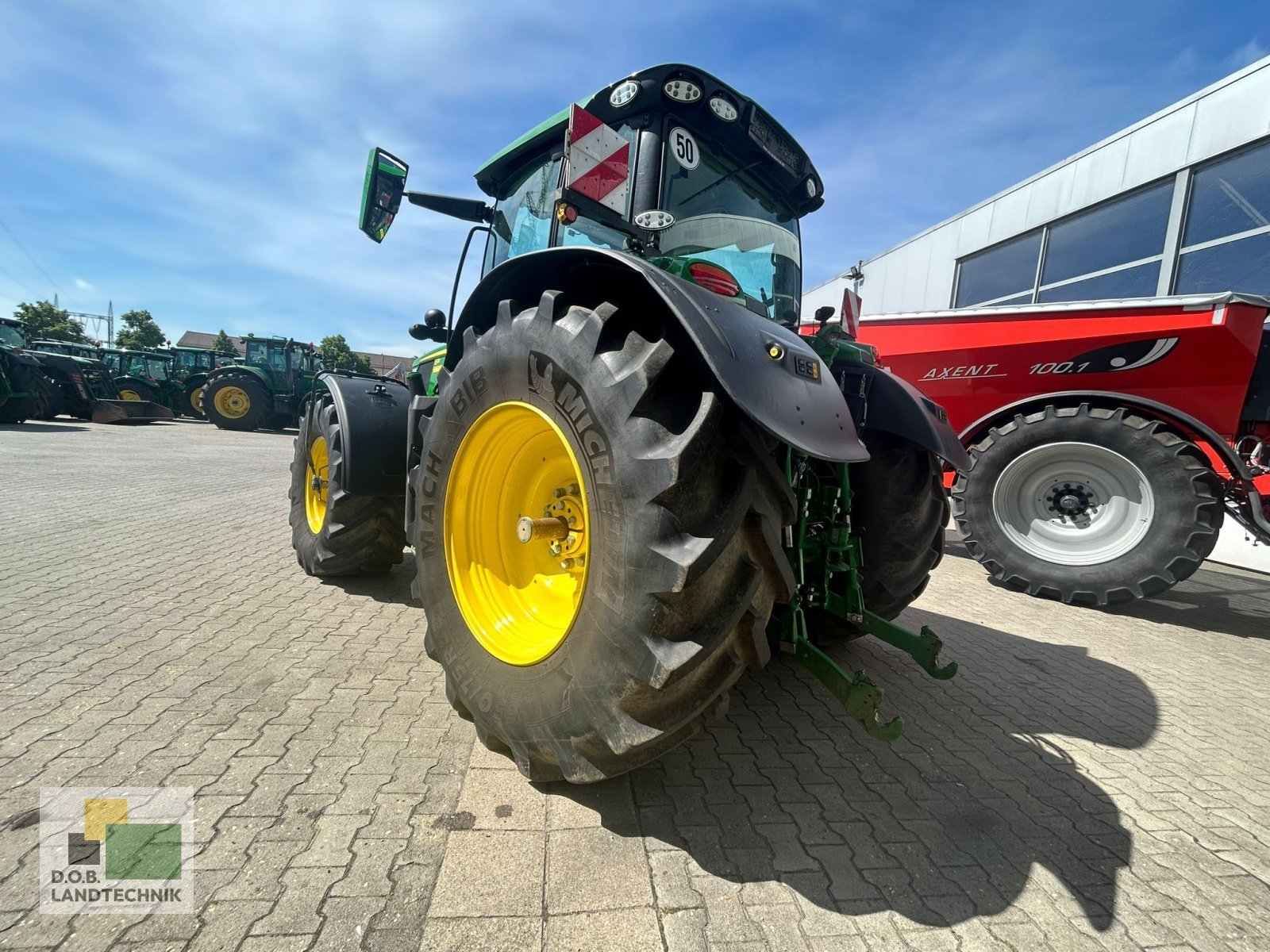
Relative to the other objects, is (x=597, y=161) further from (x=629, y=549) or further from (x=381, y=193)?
(x=381, y=193)

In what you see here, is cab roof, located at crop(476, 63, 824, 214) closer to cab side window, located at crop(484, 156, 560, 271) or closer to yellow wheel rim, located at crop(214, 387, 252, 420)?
cab side window, located at crop(484, 156, 560, 271)

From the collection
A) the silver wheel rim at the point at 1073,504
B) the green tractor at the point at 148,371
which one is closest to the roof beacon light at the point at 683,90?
the silver wheel rim at the point at 1073,504

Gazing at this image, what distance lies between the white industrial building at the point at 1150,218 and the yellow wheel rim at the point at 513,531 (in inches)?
285

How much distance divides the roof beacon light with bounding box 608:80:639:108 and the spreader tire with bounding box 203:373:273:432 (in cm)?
1570

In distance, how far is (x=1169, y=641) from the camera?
138 inches

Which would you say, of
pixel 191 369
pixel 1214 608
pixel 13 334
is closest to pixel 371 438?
pixel 1214 608

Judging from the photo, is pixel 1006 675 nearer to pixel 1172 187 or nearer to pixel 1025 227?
pixel 1172 187

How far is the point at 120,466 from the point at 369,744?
7.93m

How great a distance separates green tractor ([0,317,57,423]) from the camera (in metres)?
10.9

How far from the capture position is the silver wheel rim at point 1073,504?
4.04 metres

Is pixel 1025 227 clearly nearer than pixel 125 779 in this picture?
No

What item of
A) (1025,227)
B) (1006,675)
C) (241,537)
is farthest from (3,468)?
(1025,227)

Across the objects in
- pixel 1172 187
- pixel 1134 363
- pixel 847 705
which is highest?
pixel 1172 187

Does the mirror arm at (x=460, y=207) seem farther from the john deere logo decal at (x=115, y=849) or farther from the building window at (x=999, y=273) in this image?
the building window at (x=999, y=273)
